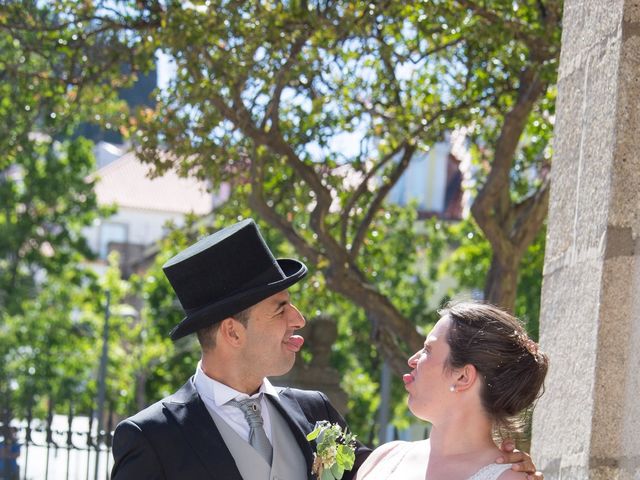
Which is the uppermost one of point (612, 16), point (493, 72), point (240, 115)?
point (493, 72)

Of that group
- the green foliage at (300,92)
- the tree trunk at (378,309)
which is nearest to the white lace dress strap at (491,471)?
the green foliage at (300,92)

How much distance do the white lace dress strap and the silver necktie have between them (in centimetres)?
70

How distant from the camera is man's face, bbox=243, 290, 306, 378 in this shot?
3619mm

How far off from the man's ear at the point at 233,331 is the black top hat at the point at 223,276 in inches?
2.0

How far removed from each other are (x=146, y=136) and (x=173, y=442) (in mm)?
5609

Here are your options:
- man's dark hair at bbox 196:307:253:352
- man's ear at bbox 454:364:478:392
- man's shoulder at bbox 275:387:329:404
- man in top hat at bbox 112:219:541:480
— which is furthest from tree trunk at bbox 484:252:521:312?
man's ear at bbox 454:364:478:392

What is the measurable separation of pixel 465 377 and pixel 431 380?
94mm

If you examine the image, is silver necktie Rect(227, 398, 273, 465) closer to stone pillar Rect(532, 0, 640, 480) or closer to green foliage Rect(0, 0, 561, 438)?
stone pillar Rect(532, 0, 640, 480)

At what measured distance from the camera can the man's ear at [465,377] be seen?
324 centimetres

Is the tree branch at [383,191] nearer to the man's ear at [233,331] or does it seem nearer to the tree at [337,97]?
the tree at [337,97]

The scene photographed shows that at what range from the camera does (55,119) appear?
9.17m

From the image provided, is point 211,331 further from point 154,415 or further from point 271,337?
point 154,415

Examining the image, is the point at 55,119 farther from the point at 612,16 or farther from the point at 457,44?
the point at 612,16

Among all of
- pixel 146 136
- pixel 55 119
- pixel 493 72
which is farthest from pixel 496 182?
pixel 55 119
